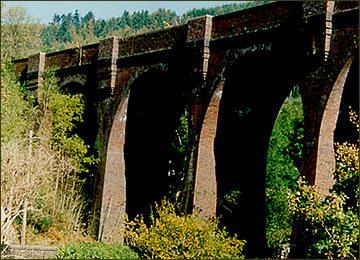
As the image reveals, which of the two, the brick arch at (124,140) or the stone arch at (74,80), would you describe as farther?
the stone arch at (74,80)

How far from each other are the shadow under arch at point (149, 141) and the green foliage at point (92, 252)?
530cm

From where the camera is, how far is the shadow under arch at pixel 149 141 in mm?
21672

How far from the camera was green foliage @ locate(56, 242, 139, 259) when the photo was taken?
15766 mm

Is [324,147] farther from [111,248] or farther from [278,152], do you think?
[278,152]

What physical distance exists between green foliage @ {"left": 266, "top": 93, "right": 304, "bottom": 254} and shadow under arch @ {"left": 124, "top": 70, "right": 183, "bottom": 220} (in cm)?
413

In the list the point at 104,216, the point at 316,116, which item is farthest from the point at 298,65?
the point at 104,216

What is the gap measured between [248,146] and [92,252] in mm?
6471

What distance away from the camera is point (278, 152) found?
24781 millimetres

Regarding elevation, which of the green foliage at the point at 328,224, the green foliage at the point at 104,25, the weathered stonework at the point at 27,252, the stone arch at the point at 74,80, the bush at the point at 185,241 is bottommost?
the weathered stonework at the point at 27,252

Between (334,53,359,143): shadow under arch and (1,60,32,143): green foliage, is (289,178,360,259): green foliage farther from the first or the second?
(1,60,32,143): green foliage

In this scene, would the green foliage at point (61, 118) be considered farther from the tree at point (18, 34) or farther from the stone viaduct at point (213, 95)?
the tree at point (18, 34)

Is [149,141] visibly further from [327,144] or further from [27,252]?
[327,144]

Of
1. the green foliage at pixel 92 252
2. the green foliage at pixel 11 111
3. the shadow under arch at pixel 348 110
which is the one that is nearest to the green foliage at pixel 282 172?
the shadow under arch at pixel 348 110

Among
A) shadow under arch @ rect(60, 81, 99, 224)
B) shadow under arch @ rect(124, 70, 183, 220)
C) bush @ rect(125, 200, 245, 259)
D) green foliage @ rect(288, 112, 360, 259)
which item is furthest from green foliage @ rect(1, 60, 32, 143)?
green foliage @ rect(288, 112, 360, 259)
